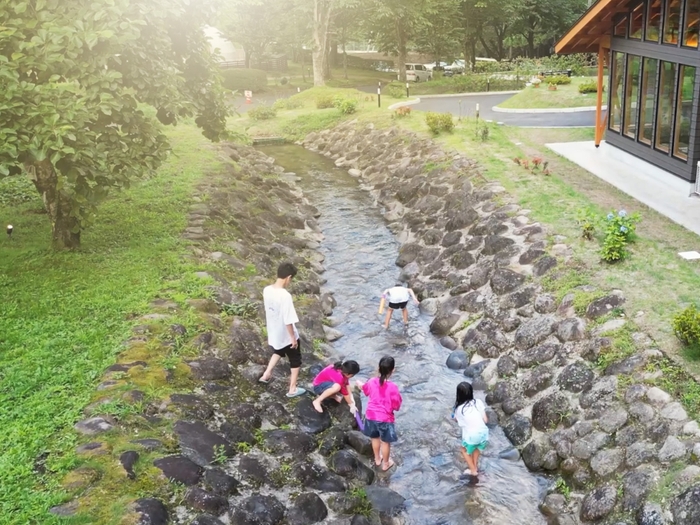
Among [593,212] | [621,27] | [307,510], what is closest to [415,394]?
[307,510]

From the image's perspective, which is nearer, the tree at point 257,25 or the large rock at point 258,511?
the large rock at point 258,511

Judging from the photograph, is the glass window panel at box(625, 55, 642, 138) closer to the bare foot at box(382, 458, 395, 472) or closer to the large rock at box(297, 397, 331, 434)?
the bare foot at box(382, 458, 395, 472)

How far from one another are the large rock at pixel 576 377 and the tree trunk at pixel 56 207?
34.8 feet

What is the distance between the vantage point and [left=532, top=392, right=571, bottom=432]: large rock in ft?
37.3

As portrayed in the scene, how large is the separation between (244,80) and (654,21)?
39.0 meters

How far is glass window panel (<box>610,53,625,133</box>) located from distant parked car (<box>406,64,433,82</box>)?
3257cm

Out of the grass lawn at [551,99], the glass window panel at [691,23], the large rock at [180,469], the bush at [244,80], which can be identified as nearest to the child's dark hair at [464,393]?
the large rock at [180,469]

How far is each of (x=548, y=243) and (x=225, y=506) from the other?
1080 centimetres

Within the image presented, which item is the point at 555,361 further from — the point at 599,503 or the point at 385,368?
the point at 385,368

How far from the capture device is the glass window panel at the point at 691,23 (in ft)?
59.3

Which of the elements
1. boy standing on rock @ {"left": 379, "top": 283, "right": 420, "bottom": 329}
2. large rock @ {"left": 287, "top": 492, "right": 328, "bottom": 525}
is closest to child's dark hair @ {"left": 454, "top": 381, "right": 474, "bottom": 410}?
large rock @ {"left": 287, "top": 492, "right": 328, "bottom": 525}

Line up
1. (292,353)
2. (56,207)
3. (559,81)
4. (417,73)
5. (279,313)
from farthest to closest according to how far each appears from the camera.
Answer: (417,73) < (559,81) < (56,207) < (292,353) < (279,313)

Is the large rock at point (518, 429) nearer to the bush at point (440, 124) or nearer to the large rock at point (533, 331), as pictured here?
the large rock at point (533, 331)

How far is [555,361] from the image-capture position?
12.6m
